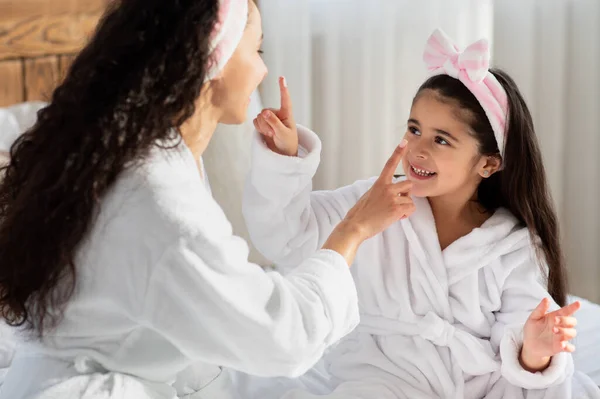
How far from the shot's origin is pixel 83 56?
1.12 meters

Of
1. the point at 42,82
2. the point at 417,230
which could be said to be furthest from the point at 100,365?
the point at 42,82

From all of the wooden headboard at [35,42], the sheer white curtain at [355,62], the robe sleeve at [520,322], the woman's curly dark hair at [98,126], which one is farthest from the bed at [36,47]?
the woman's curly dark hair at [98,126]

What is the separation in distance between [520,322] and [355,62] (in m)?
1.32

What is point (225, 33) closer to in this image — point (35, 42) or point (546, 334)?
point (546, 334)

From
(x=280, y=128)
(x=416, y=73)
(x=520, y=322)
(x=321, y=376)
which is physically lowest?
(x=321, y=376)

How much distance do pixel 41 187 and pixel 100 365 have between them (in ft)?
0.86

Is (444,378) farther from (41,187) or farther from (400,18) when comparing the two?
(400,18)

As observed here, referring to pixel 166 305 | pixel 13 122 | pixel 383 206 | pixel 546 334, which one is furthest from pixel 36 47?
pixel 546 334

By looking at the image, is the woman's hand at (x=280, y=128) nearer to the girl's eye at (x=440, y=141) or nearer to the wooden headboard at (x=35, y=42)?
the girl's eye at (x=440, y=141)

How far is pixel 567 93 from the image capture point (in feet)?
8.50

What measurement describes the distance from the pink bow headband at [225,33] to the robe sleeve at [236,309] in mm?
240

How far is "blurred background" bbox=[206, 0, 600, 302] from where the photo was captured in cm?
256

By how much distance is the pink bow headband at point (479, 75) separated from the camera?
1.50 metres

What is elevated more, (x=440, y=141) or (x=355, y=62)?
(x=440, y=141)
